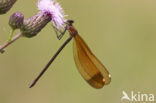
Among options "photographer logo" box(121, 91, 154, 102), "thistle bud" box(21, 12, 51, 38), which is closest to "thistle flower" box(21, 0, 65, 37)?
"thistle bud" box(21, 12, 51, 38)

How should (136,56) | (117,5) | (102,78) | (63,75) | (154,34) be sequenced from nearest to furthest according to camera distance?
(102,78) < (63,75) < (136,56) < (154,34) < (117,5)

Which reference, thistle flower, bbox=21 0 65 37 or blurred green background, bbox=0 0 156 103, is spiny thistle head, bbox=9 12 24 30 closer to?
thistle flower, bbox=21 0 65 37

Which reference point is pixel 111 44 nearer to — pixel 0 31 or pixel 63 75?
pixel 63 75

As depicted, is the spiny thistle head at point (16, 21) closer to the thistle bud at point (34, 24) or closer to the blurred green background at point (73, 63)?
the thistle bud at point (34, 24)

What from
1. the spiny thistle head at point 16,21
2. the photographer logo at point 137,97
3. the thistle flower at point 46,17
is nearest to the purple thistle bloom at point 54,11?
the thistle flower at point 46,17

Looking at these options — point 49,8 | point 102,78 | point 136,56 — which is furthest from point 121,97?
point 49,8

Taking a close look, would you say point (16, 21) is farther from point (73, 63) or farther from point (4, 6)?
point (73, 63)
